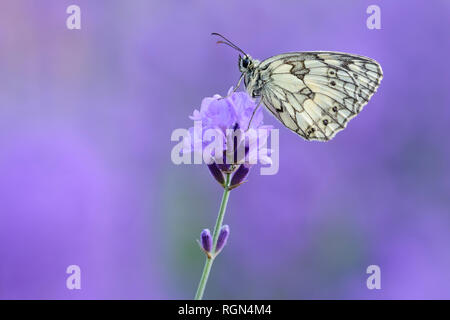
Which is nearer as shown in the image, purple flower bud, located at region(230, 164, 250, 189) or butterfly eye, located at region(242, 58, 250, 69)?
purple flower bud, located at region(230, 164, 250, 189)

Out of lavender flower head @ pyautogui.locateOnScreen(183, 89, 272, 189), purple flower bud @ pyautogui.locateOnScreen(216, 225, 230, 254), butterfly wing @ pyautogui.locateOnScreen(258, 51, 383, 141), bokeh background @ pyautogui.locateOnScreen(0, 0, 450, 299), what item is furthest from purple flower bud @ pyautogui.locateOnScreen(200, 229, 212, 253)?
bokeh background @ pyautogui.locateOnScreen(0, 0, 450, 299)

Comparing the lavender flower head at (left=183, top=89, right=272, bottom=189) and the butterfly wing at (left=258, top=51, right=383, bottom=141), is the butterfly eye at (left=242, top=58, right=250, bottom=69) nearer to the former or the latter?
the butterfly wing at (left=258, top=51, right=383, bottom=141)

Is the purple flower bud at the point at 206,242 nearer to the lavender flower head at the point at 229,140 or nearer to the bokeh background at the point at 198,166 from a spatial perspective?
the lavender flower head at the point at 229,140

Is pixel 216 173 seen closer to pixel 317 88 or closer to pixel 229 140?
pixel 229 140

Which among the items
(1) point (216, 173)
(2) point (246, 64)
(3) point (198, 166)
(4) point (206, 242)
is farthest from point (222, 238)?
(3) point (198, 166)

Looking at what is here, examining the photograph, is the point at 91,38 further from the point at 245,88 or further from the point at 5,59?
the point at 245,88
